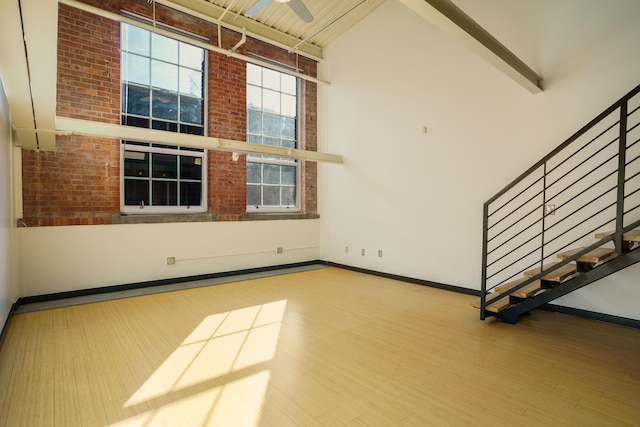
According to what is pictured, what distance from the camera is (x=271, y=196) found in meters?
6.48

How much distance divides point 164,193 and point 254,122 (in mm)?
2134

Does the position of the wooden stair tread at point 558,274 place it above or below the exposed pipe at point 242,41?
below

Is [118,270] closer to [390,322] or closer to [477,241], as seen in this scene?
[390,322]

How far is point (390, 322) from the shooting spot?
349 cm

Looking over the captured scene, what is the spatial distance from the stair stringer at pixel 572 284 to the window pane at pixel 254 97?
5.22 meters

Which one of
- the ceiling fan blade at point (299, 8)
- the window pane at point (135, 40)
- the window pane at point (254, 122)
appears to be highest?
the window pane at point (135, 40)

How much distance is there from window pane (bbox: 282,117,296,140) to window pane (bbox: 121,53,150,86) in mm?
2537

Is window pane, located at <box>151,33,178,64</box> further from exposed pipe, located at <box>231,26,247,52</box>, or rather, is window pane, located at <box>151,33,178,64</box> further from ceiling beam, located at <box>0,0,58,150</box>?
ceiling beam, located at <box>0,0,58,150</box>

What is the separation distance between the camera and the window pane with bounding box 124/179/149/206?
4.88m

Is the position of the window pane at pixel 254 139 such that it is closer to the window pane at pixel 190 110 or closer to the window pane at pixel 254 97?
the window pane at pixel 254 97

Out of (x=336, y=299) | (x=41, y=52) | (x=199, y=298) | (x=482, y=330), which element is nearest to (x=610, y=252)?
(x=482, y=330)

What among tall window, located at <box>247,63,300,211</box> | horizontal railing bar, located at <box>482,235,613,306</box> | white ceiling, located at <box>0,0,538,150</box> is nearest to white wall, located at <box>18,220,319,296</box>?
tall window, located at <box>247,63,300,211</box>

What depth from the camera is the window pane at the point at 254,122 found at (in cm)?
614

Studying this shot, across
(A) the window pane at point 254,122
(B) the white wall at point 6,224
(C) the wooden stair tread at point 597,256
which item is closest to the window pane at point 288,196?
(A) the window pane at point 254,122
